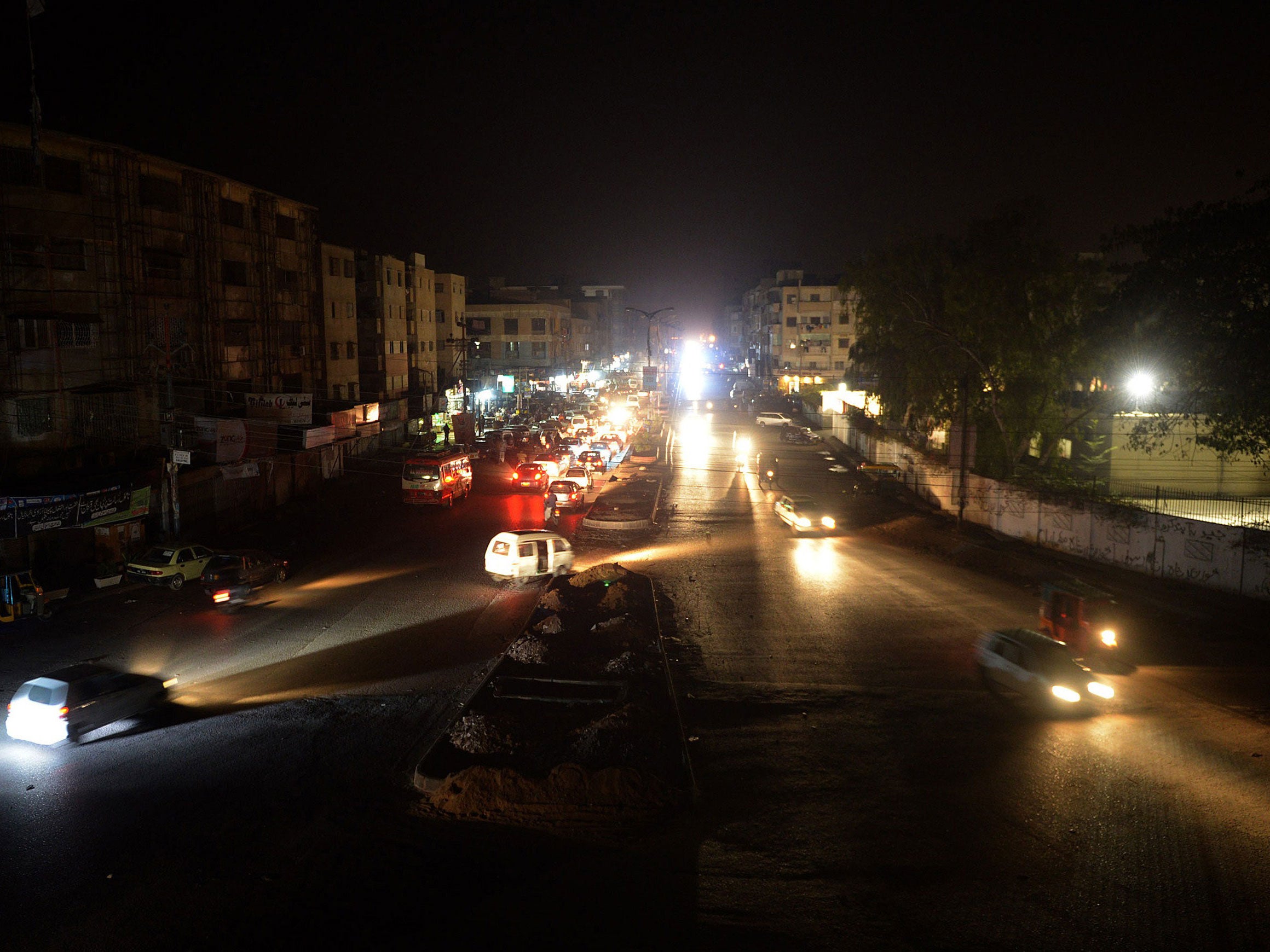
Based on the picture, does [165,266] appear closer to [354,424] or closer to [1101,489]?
[354,424]

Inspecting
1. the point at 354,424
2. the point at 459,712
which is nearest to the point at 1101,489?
the point at 459,712

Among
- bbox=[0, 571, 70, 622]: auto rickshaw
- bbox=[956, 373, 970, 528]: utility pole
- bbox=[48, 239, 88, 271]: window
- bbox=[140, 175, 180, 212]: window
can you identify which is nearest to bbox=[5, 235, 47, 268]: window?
bbox=[48, 239, 88, 271]: window

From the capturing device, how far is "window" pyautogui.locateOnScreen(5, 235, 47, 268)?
88.3 ft

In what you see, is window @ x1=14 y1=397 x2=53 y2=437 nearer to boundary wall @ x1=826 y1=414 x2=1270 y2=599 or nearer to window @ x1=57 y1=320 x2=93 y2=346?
window @ x1=57 y1=320 x2=93 y2=346

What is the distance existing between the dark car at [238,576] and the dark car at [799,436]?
140 ft

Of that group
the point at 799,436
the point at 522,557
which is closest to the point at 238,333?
the point at 522,557

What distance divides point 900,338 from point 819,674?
25.8 meters

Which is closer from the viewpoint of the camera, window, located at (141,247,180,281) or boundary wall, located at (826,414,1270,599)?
boundary wall, located at (826,414,1270,599)

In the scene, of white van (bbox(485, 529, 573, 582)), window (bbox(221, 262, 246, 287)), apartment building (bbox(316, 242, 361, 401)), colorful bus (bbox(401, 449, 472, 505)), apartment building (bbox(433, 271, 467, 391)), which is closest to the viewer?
white van (bbox(485, 529, 573, 582))

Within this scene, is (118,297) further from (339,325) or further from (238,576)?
(339,325)

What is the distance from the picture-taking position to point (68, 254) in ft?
94.6

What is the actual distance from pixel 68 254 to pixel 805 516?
27317 millimetres

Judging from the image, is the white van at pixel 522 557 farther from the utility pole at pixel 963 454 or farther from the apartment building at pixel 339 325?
the apartment building at pixel 339 325

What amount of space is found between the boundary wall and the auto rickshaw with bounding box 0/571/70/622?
29.3 m
